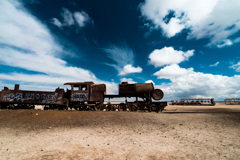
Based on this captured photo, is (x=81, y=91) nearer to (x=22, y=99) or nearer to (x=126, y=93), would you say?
(x=126, y=93)

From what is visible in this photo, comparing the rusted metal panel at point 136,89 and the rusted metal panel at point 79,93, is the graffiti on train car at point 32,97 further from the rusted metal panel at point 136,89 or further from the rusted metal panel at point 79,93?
the rusted metal panel at point 136,89

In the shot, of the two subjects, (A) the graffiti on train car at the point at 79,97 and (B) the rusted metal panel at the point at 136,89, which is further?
(B) the rusted metal panel at the point at 136,89

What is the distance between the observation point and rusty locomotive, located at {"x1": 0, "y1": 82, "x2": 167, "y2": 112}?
15508 mm

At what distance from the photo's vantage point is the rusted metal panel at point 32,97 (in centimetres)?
1550

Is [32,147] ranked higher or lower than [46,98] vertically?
lower

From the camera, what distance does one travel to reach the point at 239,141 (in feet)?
17.6

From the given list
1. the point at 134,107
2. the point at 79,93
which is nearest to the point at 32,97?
the point at 79,93

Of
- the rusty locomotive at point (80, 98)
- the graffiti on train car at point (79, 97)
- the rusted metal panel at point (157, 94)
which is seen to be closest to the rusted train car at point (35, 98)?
the rusty locomotive at point (80, 98)

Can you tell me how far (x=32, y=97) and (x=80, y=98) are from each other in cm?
618

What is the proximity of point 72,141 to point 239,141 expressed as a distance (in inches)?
293

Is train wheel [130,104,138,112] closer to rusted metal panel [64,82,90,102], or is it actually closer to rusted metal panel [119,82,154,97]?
rusted metal panel [119,82,154,97]

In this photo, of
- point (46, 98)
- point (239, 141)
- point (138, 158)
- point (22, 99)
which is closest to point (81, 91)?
point (46, 98)

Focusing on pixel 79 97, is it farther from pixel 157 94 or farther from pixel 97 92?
pixel 157 94

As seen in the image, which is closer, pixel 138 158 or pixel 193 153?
pixel 138 158
